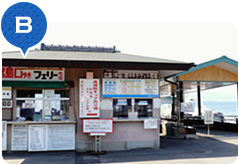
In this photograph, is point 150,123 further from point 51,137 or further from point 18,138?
point 18,138

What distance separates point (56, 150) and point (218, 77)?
449 inches

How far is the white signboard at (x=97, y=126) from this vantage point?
31.4ft

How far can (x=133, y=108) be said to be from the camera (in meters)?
10.4

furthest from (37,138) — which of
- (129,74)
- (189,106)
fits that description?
(189,106)

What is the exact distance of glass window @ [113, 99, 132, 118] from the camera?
1023cm

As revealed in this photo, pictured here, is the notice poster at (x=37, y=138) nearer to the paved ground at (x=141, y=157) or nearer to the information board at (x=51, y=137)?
the information board at (x=51, y=137)

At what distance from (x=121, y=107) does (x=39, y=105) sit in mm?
3189

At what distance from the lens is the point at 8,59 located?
890 cm

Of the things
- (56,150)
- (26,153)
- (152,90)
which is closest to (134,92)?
(152,90)

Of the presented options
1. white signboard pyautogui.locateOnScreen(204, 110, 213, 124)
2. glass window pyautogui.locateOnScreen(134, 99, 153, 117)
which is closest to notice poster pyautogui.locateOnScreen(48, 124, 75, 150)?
glass window pyautogui.locateOnScreen(134, 99, 153, 117)

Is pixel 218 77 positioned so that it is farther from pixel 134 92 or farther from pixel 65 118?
pixel 65 118

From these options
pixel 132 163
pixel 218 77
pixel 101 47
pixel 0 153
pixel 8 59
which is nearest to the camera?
pixel 132 163

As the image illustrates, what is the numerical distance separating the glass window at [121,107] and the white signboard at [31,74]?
2307mm

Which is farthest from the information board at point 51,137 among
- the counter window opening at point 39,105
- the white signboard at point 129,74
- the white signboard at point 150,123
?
the white signboard at point 150,123
